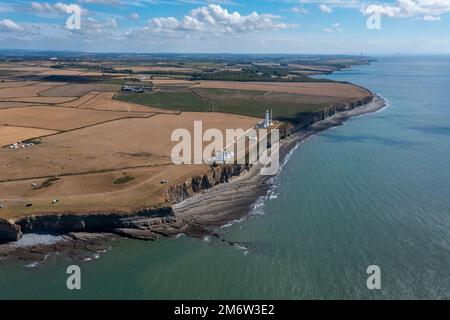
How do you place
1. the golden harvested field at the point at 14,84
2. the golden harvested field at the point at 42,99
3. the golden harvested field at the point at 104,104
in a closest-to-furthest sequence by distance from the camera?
the golden harvested field at the point at 104,104 → the golden harvested field at the point at 42,99 → the golden harvested field at the point at 14,84

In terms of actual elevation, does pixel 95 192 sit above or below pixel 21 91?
below

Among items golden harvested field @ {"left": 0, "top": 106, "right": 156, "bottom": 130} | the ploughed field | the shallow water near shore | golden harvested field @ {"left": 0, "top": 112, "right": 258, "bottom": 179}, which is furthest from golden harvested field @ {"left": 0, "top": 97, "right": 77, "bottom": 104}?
the shallow water near shore

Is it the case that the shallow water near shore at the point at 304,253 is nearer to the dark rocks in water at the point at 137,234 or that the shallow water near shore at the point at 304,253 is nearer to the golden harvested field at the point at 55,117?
the dark rocks in water at the point at 137,234

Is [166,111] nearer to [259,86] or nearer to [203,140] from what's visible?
[203,140]

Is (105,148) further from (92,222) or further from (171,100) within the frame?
(171,100)

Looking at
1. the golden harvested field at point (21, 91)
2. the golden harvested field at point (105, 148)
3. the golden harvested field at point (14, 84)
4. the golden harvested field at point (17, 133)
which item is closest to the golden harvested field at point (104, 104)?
the golden harvested field at point (105, 148)

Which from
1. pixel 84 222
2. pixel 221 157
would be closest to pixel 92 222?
pixel 84 222
